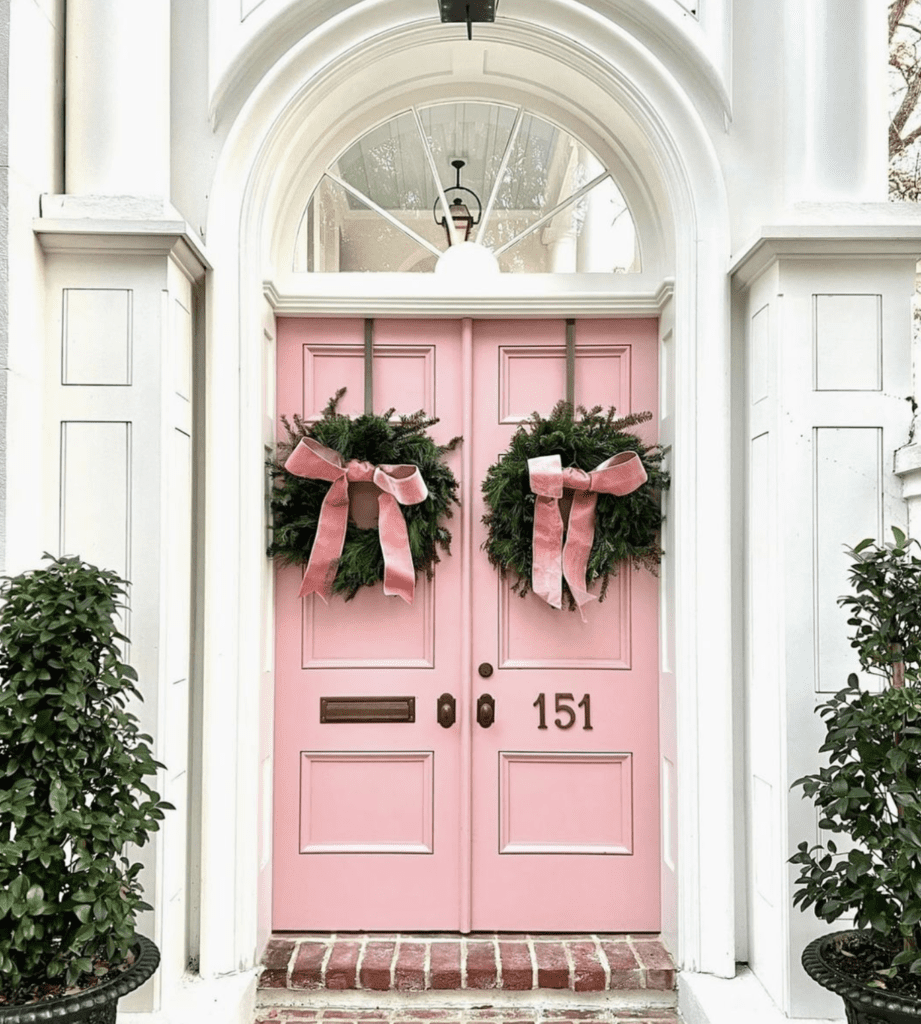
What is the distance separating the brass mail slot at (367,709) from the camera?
14.1 ft

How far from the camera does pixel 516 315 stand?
430 cm

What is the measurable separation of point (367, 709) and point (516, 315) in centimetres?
171

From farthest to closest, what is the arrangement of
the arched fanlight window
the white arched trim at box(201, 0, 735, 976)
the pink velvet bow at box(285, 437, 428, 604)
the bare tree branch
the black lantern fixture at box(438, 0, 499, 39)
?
the bare tree branch, the arched fanlight window, the pink velvet bow at box(285, 437, 428, 604), the white arched trim at box(201, 0, 735, 976), the black lantern fixture at box(438, 0, 499, 39)

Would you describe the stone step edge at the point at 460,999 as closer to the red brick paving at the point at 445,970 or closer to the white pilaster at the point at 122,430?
the red brick paving at the point at 445,970

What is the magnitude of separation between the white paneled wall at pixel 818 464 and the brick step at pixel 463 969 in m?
0.53

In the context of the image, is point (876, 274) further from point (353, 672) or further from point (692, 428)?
point (353, 672)

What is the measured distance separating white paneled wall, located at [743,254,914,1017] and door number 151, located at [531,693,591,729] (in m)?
0.84

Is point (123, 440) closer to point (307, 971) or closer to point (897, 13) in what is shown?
point (307, 971)

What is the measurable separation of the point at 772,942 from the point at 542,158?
312 cm

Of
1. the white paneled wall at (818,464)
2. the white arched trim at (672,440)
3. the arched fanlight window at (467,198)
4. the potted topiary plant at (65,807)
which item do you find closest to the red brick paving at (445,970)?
the white arched trim at (672,440)

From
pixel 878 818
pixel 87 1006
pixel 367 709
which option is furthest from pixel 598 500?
pixel 87 1006

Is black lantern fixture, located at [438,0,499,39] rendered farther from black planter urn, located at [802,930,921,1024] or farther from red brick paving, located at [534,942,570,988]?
red brick paving, located at [534,942,570,988]

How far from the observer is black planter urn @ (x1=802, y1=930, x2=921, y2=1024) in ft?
8.98

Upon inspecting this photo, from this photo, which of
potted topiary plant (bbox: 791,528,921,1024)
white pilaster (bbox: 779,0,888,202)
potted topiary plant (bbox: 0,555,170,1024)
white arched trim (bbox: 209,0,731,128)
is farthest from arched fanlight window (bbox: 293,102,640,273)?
potted topiary plant (bbox: 0,555,170,1024)
